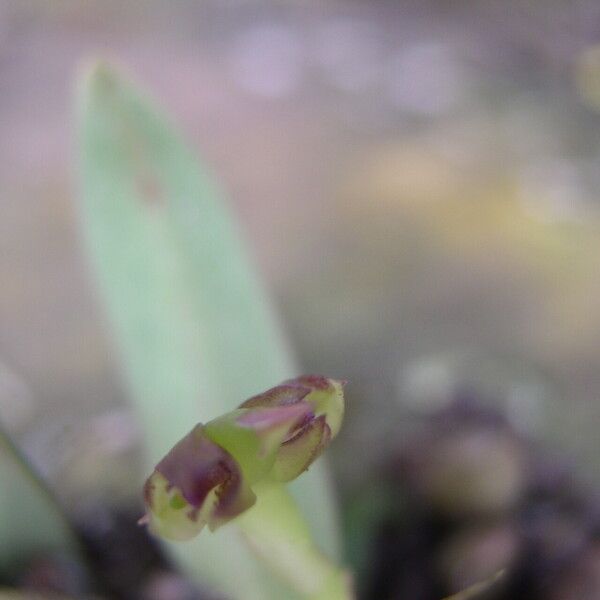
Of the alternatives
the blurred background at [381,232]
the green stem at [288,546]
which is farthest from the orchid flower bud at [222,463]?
the blurred background at [381,232]

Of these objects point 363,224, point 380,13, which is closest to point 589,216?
point 363,224

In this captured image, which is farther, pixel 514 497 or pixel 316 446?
pixel 514 497

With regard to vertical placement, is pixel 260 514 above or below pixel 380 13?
below

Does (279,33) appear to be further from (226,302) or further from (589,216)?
(226,302)

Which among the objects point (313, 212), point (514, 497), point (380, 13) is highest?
point (380, 13)

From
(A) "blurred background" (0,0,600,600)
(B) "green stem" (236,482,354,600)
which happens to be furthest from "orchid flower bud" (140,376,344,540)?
(A) "blurred background" (0,0,600,600)

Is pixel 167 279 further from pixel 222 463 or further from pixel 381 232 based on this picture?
pixel 381 232
